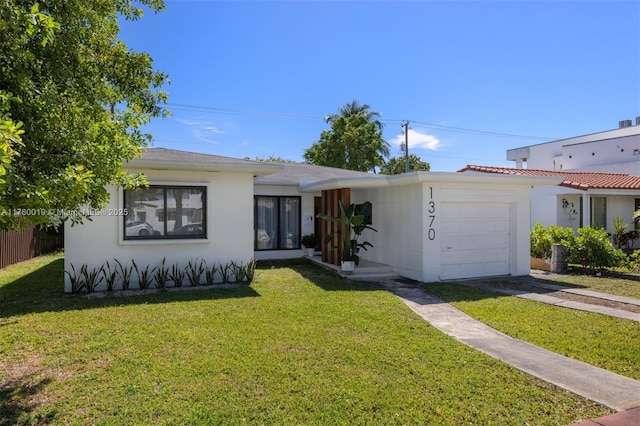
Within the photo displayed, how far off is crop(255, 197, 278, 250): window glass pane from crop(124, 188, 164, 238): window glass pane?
5160mm

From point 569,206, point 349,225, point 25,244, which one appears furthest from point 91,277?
point 569,206

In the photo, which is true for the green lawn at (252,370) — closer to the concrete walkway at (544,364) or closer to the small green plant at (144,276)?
the concrete walkway at (544,364)

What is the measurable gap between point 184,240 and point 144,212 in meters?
1.21

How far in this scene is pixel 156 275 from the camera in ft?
30.4

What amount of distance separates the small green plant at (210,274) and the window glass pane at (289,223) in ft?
16.5

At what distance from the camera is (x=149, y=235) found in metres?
9.41

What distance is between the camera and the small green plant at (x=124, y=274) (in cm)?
897

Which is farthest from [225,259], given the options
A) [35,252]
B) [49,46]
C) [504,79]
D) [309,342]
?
[504,79]

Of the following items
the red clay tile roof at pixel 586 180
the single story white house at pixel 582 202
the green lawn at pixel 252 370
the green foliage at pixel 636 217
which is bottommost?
the green lawn at pixel 252 370

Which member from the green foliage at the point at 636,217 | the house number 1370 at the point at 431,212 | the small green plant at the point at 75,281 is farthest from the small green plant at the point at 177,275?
the green foliage at the point at 636,217

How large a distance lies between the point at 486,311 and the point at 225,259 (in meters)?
6.61

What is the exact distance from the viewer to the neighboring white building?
898 inches

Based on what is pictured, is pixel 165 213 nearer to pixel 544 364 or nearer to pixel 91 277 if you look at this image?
pixel 91 277

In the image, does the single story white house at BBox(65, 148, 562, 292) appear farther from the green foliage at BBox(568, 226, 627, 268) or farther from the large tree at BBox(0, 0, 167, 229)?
the large tree at BBox(0, 0, 167, 229)
